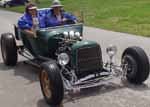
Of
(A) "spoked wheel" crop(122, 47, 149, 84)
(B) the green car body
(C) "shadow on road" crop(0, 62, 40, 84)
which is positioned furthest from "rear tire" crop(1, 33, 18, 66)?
(A) "spoked wheel" crop(122, 47, 149, 84)

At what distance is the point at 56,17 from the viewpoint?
9.07m

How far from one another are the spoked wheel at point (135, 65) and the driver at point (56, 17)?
197 centimetres

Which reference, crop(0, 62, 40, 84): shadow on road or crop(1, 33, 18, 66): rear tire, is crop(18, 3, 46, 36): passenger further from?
crop(0, 62, 40, 84): shadow on road

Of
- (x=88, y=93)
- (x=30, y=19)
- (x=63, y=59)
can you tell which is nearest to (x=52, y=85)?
(x=63, y=59)

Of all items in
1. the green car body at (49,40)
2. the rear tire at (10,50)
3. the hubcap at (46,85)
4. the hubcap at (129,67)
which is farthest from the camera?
the rear tire at (10,50)

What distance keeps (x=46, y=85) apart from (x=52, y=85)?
374 millimetres

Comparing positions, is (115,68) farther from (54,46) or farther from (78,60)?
(54,46)

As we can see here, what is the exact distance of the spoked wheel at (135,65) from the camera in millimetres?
7258

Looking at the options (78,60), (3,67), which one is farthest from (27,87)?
(3,67)

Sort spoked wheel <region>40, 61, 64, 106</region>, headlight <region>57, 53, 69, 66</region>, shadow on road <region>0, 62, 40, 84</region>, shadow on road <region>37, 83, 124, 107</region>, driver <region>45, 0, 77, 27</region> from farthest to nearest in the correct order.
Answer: driver <region>45, 0, 77, 27</region>, shadow on road <region>0, 62, 40, 84</region>, headlight <region>57, 53, 69, 66</region>, shadow on road <region>37, 83, 124, 107</region>, spoked wheel <region>40, 61, 64, 106</region>

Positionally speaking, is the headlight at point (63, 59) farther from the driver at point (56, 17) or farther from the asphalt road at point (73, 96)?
the driver at point (56, 17)

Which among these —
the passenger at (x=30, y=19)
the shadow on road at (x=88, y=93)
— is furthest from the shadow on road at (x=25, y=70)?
the shadow on road at (x=88, y=93)

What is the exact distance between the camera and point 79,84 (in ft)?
22.6

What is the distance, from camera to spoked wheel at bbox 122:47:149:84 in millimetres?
7258
